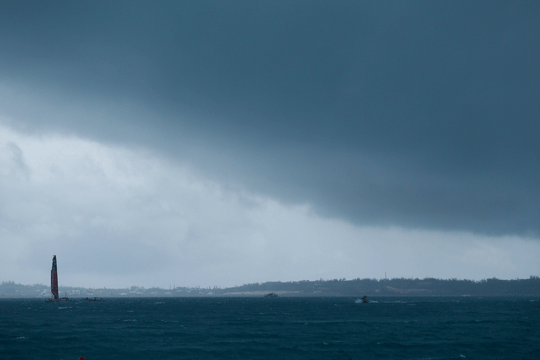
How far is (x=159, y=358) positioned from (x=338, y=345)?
101ft

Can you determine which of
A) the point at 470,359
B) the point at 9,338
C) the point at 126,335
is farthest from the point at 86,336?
the point at 470,359

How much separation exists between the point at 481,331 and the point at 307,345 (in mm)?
45880

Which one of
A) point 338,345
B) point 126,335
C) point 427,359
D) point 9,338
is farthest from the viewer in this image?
point 126,335

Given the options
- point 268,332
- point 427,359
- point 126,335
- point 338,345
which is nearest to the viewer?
point 427,359

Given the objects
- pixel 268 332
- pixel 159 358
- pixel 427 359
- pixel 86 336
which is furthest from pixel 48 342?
pixel 427 359

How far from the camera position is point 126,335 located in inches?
3627

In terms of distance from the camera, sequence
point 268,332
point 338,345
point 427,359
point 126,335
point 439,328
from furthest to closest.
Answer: point 439,328
point 268,332
point 126,335
point 338,345
point 427,359

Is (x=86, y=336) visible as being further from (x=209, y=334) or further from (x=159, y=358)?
(x=159, y=358)

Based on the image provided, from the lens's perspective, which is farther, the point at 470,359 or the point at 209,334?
the point at 209,334

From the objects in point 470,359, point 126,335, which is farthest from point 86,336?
point 470,359

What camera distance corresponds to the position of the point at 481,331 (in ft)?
331

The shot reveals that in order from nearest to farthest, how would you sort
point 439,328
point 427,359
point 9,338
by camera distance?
point 427,359 < point 9,338 < point 439,328

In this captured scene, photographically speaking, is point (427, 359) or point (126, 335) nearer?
point (427, 359)

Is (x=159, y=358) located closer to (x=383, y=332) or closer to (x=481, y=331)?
(x=383, y=332)
